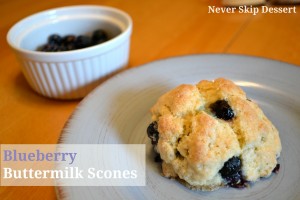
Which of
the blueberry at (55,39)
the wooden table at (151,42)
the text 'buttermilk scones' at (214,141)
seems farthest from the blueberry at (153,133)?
the blueberry at (55,39)

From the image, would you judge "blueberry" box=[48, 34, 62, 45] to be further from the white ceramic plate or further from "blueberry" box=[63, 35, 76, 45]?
the white ceramic plate

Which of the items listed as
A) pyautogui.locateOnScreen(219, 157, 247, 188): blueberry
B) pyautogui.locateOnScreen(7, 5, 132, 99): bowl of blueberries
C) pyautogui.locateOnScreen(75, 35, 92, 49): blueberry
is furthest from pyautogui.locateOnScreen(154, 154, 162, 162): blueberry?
pyautogui.locateOnScreen(75, 35, 92, 49): blueberry

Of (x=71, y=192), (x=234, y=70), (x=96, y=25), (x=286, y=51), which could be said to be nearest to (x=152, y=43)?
(x=96, y=25)

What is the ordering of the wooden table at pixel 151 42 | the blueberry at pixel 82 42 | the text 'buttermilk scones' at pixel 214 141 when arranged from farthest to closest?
the blueberry at pixel 82 42
the wooden table at pixel 151 42
the text 'buttermilk scones' at pixel 214 141

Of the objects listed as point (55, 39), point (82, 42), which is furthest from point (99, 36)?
point (55, 39)

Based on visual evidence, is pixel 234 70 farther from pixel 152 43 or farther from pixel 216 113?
pixel 152 43

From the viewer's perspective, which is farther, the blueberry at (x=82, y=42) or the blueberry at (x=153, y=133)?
the blueberry at (x=82, y=42)

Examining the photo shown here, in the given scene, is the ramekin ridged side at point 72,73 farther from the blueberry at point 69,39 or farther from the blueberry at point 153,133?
the blueberry at point 153,133
